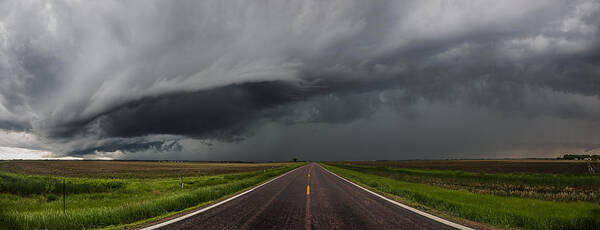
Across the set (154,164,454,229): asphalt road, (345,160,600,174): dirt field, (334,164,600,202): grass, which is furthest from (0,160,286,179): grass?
(345,160,600,174): dirt field

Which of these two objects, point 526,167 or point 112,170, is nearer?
point 112,170

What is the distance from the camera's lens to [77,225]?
20.1 ft

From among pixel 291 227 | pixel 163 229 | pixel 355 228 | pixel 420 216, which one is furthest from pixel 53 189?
pixel 420 216

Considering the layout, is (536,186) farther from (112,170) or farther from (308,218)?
(112,170)

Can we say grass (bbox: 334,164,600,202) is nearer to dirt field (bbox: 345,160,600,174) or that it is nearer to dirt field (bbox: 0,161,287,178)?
dirt field (bbox: 345,160,600,174)

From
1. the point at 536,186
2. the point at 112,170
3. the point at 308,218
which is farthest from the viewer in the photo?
the point at 112,170

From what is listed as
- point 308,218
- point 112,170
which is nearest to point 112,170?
point 112,170

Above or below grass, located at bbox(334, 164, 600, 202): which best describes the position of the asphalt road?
above

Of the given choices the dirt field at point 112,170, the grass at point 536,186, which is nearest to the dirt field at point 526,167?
the grass at point 536,186

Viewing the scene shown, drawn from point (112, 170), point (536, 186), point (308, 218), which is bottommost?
point (112, 170)

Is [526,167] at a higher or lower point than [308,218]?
lower

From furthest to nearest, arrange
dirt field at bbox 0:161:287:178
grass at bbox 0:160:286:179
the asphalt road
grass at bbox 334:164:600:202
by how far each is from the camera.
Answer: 1. dirt field at bbox 0:161:287:178
2. grass at bbox 0:160:286:179
3. grass at bbox 334:164:600:202
4. the asphalt road

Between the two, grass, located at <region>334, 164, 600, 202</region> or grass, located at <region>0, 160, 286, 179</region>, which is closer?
grass, located at <region>334, 164, 600, 202</region>

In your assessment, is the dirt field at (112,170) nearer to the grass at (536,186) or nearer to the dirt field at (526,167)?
the grass at (536,186)
